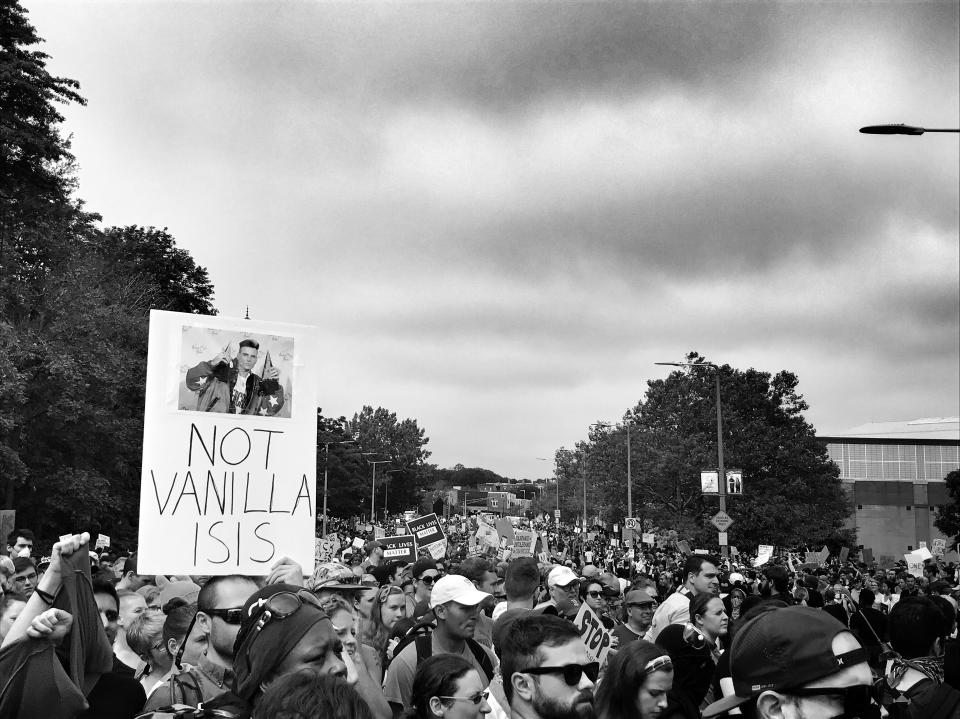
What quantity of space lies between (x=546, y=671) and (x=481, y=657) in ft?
7.64

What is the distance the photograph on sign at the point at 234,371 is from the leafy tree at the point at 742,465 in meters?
45.4

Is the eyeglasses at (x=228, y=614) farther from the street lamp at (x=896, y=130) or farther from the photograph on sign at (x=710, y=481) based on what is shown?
the photograph on sign at (x=710, y=481)

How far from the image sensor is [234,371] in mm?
5543

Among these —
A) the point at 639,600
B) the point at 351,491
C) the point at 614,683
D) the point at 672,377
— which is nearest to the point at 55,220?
the point at 639,600

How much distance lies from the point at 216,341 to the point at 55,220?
30.2m

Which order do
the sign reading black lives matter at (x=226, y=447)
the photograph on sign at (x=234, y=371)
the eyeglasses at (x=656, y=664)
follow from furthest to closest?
the photograph on sign at (x=234, y=371)
the sign reading black lives matter at (x=226, y=447)
the eyeglasses at (x=656, y=664)

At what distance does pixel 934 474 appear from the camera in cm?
10362

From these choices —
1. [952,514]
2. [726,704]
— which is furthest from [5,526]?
[952,514]

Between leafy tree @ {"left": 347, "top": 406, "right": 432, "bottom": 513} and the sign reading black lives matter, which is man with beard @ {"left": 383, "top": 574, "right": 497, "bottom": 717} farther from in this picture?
leafy tree @ {"left": 347, "top": 406, "right": 432, "bottom": 513}

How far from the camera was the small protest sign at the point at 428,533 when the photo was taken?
15453 mm

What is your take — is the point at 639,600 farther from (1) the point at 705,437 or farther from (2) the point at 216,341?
(1) the point at 705,437

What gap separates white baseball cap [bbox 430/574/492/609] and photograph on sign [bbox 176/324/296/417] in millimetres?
1362

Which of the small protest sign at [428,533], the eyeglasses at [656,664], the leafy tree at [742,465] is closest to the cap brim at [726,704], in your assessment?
the eyeglasses at [656,664]

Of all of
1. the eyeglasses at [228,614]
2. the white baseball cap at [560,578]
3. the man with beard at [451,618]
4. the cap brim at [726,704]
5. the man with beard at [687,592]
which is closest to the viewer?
the cap brim at [726,704]
